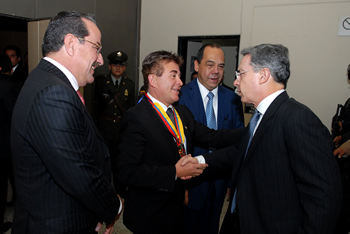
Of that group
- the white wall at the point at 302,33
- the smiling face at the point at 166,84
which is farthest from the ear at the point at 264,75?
the white wall at the point at 302,33

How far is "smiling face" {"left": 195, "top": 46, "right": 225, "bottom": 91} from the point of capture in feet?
7.53

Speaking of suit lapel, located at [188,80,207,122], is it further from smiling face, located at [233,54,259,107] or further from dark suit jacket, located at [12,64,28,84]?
dark suit jacket, located at [12,64,28,84]

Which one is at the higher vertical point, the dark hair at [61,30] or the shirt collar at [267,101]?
the dark hair at [61,30]

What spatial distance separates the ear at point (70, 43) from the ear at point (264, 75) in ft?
3.19

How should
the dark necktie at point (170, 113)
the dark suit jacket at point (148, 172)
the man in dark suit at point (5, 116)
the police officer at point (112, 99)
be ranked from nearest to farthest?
the dark suit jacket at point (148, 172) < the dark necktie at point (170, 113) < the man in dark suit at point (5, 116) < the police officer at point (112, 99)

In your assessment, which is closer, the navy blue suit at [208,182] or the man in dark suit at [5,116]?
the navy blue suit at [208,182]

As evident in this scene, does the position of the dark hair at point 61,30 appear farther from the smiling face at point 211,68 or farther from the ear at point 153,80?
the smiling face at point 211,68

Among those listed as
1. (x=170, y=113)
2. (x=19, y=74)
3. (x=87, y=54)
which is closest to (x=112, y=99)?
(x=19, y=74)

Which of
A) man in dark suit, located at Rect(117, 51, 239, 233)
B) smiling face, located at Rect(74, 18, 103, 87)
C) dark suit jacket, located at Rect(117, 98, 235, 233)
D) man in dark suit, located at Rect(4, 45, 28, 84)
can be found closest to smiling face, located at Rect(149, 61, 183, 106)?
man in dark suit, located at Rect(117, 51, 239, 233)

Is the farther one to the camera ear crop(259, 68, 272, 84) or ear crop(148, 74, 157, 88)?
ear crop(148, 74, 157, 88)

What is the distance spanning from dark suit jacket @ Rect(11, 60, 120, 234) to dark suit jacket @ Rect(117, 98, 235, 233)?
402 mm

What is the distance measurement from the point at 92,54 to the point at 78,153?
0.52m

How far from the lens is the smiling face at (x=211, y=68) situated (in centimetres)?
229

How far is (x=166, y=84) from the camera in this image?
1.77m
